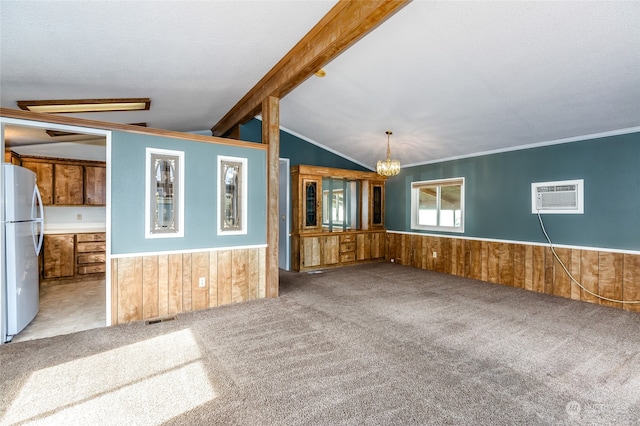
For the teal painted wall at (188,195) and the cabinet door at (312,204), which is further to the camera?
the cabinet door at (312,204)

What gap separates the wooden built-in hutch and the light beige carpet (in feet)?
7.83

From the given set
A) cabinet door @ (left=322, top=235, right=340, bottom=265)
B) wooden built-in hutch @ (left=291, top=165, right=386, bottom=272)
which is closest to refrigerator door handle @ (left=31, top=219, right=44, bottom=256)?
wooden built-in hutch @ (left=291, top=165, right=386, bottom=272)

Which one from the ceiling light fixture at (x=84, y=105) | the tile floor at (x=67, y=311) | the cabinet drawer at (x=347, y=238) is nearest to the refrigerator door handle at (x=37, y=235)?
the tile floor at (x=67, y=311)

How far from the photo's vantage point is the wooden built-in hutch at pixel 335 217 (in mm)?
6254

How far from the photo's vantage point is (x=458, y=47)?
10.1 feet

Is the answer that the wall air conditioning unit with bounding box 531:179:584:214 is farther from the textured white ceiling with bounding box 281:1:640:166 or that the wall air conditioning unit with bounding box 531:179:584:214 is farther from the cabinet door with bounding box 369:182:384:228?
the cabinet door with bounding box 369:182:384:228

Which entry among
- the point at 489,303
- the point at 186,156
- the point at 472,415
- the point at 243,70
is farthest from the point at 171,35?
the point at 489,303

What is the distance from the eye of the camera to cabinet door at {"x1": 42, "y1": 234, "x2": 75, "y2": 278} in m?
5.04

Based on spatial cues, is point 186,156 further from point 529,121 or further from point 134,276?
point 529,121

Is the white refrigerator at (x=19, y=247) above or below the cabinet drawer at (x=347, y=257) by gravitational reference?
above

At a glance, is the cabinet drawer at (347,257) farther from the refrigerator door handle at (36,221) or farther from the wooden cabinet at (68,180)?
the refrigerator door handle at (36,221)

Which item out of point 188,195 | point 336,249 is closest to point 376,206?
point 336,249

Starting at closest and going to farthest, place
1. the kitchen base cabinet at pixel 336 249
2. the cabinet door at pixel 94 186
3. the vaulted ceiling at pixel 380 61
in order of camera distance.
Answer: the vaulted ceiling at pixel 380 61 < the cabinet door at pixel 94 186 < the kitchen base cabinet at pixel 336 249

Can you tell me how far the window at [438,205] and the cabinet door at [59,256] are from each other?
21.4 ft
